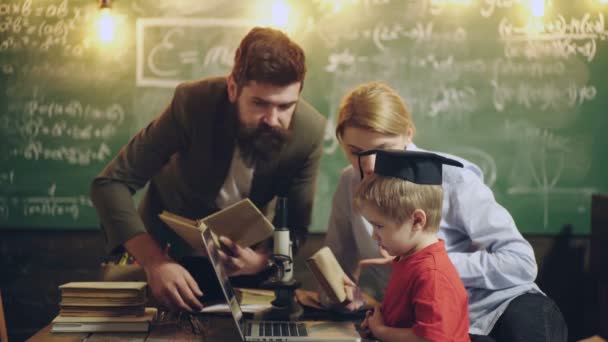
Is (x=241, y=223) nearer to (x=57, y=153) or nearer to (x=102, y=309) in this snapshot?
(x=102, y=309)

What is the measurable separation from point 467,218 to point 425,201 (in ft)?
1.41

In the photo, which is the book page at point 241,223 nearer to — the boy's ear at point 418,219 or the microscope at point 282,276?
the microscope at point 282,276

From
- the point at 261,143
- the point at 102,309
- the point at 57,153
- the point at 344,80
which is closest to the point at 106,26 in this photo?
the point at 57,153

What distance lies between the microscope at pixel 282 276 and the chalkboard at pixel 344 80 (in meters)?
1.71

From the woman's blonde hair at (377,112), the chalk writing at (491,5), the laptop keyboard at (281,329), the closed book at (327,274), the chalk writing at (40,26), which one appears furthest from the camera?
the chalk writing at (491,5)

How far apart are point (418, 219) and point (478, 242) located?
0.46m

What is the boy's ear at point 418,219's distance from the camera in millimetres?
1618

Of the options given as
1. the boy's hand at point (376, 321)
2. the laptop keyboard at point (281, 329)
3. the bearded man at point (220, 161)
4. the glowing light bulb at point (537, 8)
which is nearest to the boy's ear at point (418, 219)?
the boy's hand at point (376, 321)

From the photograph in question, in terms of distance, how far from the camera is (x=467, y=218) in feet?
6.57

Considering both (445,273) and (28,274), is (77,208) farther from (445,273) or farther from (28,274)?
(445,273)

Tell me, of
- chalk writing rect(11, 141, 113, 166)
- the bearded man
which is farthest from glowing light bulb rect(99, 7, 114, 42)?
the bearded man

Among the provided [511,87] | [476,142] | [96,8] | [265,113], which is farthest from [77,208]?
[511,87]

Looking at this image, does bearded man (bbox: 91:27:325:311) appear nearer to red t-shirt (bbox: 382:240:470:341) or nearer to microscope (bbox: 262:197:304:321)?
microscope (bbox: 262:197:304:321)

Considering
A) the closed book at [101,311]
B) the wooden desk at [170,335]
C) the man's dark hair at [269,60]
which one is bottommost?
the wooden desk at [170,335]
